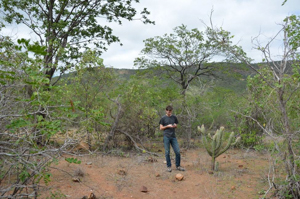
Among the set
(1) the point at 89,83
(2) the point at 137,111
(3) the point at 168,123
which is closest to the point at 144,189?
(3) the point at 168,123

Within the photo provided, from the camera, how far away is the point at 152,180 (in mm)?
5992

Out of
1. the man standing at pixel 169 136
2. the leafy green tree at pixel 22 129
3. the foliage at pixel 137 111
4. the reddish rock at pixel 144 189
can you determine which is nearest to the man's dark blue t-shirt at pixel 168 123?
the man standing at pixel 169 136

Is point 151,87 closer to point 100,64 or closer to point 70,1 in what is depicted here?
point 100,64

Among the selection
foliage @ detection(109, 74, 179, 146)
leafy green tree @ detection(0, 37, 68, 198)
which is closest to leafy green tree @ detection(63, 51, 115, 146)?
foliage @ detection(109, 74, 179, 146)

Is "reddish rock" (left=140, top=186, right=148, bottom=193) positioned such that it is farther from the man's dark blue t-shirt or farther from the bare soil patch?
the man's dark blue t-shirt

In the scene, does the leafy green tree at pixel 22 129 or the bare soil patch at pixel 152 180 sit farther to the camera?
the bare soil patch at pixel 152 180

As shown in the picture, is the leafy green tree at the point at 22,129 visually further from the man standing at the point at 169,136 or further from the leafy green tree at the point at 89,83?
the leafy green tree at the point at 89,83

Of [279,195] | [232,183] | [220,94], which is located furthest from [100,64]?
[220,94]

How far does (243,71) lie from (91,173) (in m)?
13.5

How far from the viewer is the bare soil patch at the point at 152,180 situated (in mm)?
5074

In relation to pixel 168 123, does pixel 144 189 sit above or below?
below

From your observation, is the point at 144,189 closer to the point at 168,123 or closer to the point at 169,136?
the point at 169,136

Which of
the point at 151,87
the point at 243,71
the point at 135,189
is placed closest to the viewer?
the point at 135,189

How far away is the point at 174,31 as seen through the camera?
1684 cm
